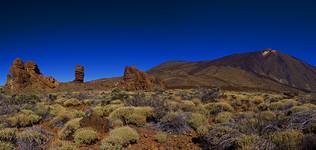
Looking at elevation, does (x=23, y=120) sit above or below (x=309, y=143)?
above

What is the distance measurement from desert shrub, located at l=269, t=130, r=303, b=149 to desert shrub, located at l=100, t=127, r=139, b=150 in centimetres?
371

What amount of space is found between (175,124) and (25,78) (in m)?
40.7

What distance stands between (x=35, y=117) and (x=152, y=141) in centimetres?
584

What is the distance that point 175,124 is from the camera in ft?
29.6

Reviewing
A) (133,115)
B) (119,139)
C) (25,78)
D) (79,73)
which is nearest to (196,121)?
(133,115)

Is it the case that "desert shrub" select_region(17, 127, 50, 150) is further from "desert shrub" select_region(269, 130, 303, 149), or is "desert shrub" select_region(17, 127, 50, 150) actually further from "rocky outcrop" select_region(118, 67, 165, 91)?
"rocky outcrop" select_region(118, 67, 165, 91)

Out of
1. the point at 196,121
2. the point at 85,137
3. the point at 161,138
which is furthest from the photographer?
the point at 196,121

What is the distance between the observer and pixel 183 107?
501 inches

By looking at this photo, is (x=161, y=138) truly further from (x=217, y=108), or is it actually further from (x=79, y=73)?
(x=79, y=73)

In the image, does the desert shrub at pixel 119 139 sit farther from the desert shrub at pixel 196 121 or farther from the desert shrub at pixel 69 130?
the desert shrub at pixel 196 121

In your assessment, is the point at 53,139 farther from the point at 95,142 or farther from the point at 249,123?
the point at 249,123

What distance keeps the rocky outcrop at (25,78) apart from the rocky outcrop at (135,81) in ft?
42.6

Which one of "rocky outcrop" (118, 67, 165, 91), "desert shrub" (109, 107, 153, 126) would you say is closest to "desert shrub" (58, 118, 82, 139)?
"desert shrub" (109, 107, 153, 126)

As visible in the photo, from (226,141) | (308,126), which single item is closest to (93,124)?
(226,141)
